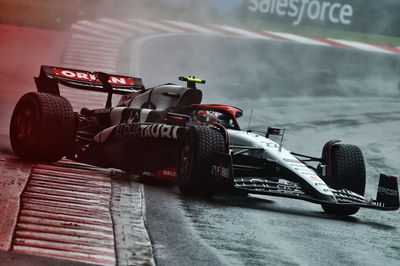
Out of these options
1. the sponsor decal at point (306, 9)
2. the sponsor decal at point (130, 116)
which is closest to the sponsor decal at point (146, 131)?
the sponsor decal at point (130, 116)

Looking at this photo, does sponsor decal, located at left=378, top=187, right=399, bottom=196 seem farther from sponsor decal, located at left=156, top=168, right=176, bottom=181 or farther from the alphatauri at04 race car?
sponsor decal, located at left=156, top=168, right=176, bottom=181

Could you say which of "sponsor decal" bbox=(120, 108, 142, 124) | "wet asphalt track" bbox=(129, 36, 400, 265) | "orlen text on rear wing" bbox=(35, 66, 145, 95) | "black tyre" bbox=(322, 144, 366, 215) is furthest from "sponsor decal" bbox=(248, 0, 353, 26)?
"black tyre" bbox=(322, 144, 366, 215)

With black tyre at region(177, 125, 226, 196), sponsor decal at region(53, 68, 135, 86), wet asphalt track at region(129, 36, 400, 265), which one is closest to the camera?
wet asphalt track at region(129, 36, 400, 265)

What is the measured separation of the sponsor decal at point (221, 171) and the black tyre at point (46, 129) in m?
2.05

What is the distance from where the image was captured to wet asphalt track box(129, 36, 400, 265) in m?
7.51

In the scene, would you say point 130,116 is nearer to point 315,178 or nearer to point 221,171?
point 221,171

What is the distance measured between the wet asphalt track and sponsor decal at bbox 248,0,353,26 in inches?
47.3

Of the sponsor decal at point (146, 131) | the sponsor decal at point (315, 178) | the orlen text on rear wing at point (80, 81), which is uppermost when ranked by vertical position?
the orlen text on rear wing at point (80, 81)

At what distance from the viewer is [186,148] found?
969cm

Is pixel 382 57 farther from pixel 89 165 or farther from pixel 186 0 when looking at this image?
pixel 89 165

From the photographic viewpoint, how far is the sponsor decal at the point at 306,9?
770 inches

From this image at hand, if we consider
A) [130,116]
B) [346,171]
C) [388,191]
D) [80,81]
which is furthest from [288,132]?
[388,191]

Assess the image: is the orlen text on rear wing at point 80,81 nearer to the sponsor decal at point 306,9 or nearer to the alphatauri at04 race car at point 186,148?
the alphatauri at04 race car at point 186,148

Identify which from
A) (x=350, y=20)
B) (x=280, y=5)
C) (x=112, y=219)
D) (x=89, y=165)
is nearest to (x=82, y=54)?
(x=280, y=5)
